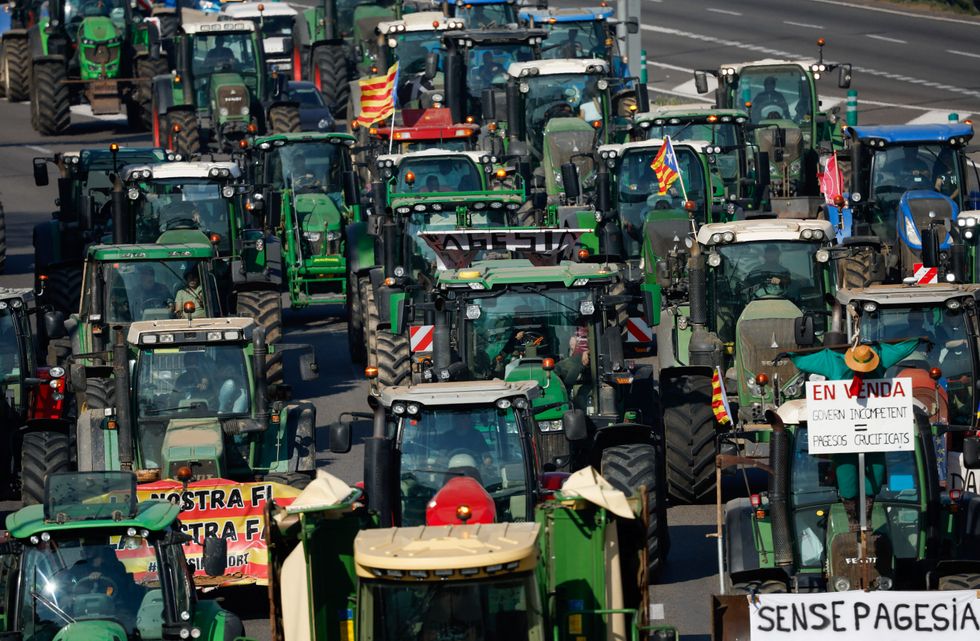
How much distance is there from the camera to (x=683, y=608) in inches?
728

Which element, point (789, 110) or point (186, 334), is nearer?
point (186, 334)

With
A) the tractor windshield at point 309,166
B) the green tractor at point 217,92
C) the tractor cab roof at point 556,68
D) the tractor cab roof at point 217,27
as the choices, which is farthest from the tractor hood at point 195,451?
the tractor cab roof at point 217,27

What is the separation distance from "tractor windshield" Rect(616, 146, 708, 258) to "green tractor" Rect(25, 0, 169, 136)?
54.5 feet

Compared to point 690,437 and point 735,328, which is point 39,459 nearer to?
point 690,437

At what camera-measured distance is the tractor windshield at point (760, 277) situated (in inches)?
919

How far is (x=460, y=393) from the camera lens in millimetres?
16953

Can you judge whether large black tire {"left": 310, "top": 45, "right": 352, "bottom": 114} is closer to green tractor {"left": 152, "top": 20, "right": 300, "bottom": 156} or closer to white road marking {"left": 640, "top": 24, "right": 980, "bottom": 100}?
green tractor {"left": 152, "top": 20, "right": 300, "bottom": 156}

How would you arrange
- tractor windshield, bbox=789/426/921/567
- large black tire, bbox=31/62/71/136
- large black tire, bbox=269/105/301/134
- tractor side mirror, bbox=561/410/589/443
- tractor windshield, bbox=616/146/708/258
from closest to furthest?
tractor windshield, bbox=789/426/921/567 → tractor side mirror, bbox=561/410/589/443 → tractor windshield, bbox=616/146/708/258 → large black tire, bbox=269/105/301/134 → large black tire, bbox=31/62/71/136

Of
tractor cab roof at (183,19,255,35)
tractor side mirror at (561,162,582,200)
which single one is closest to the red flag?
tractor side mirror at (561,162,582,200)

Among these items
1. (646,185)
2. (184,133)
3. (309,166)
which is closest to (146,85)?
(184,133)

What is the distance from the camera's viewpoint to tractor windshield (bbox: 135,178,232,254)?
96.6 feet

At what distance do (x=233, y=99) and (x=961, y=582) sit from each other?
87.8 feet

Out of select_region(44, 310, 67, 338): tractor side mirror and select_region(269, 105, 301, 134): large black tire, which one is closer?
select_region(44, 310, 67, 338): tractor side mirror

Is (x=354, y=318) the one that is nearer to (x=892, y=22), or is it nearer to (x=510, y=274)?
(x=510, y=274)
